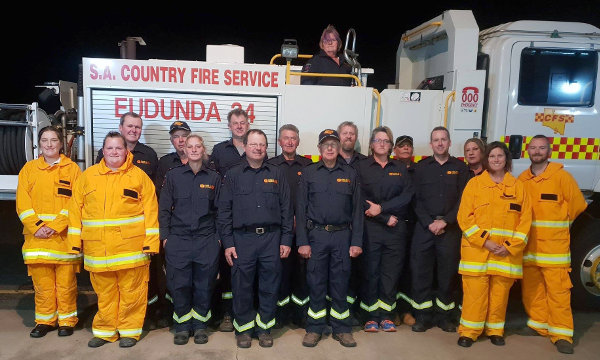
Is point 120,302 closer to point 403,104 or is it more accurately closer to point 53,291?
point 53,291

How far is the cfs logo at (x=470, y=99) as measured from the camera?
187 inches

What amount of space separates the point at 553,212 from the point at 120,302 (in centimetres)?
383

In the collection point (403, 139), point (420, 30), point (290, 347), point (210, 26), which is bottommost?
point (290, 347)

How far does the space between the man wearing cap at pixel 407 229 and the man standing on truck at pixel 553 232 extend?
1037 millimetres

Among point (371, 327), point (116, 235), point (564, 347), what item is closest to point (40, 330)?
point (116, 235)

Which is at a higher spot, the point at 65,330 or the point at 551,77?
the point at 551,77

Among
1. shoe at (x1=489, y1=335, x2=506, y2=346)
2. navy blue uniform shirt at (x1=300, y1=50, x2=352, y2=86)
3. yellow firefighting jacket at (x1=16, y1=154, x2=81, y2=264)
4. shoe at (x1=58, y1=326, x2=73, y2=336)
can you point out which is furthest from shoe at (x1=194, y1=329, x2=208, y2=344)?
navy blue uniform shirt at (x1=300, y1=50, x2=352, y2=86)

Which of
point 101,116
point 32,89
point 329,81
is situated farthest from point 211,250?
point 32,89

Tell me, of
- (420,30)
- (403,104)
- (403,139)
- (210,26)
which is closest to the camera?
(403,139)

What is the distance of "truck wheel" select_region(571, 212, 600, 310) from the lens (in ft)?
15.4

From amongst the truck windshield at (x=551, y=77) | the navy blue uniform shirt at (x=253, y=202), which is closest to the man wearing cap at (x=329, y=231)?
the navy blue uniform shirt at (x=253, y=202)

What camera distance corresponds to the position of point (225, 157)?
175 inches

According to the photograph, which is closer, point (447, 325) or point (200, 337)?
point (200, 337)

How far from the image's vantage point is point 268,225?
12.5ft
